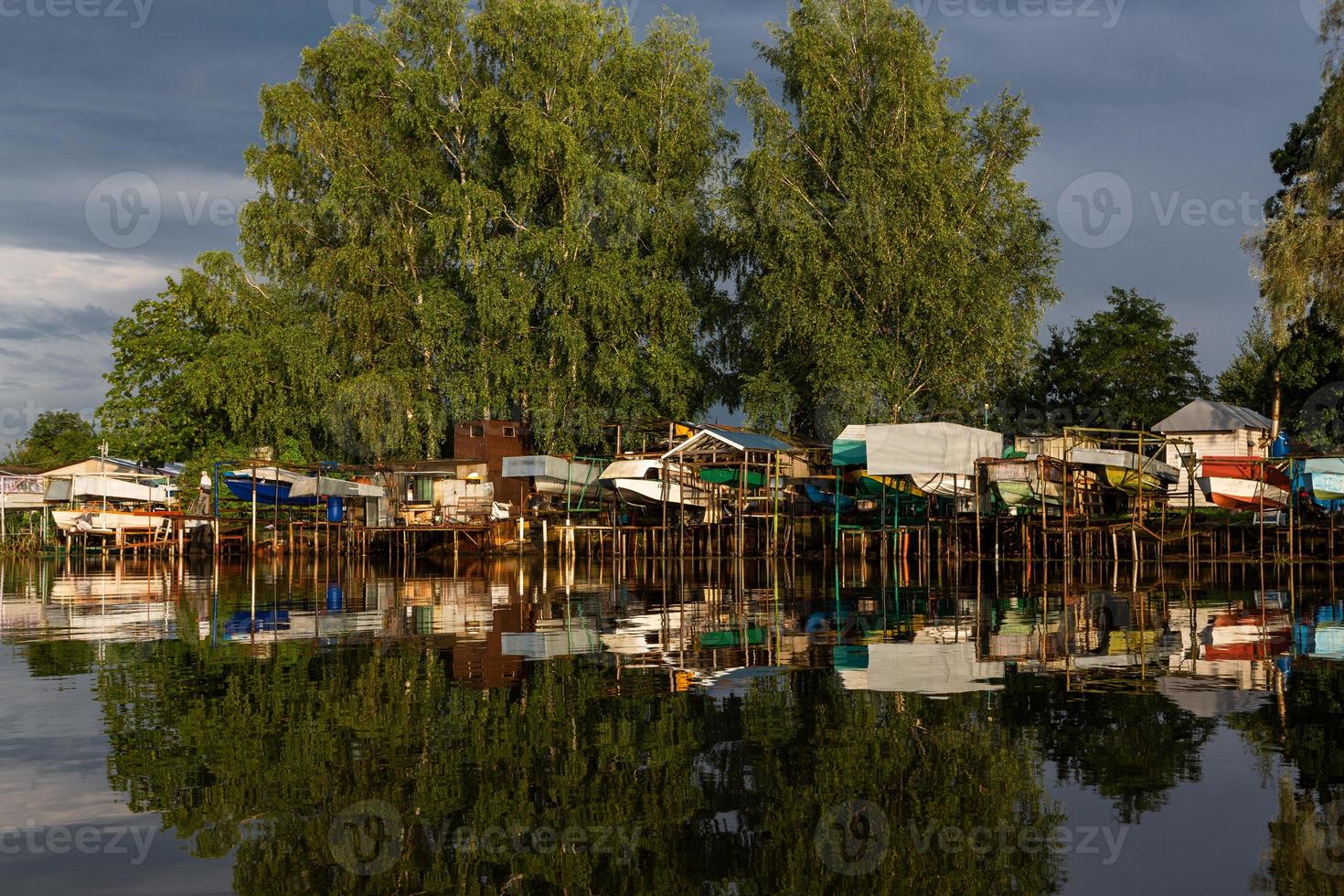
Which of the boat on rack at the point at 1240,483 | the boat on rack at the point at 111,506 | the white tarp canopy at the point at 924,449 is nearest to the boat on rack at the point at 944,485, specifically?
the white tarp canopy at the point at 924,449

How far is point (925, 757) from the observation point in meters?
7.98

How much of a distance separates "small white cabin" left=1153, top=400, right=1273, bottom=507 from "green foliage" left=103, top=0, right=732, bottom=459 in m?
17.9

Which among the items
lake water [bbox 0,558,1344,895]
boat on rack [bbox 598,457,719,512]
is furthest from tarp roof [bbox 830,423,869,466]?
lake water [bbox 0,558,1344,895]

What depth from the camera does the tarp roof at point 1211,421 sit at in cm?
4159

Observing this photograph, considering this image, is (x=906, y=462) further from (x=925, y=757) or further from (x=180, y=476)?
(x=180, y=476)

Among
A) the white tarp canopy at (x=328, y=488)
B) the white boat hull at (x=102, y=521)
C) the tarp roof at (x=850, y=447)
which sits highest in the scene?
the tarp roof at (x=850, y=447)

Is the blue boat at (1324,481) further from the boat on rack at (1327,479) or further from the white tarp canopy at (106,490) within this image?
the white tarp canopy at (106,490)

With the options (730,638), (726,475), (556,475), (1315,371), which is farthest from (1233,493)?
(730,638)

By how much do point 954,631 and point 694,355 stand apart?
3110 cm

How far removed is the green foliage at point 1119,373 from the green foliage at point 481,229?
2117 centimetres

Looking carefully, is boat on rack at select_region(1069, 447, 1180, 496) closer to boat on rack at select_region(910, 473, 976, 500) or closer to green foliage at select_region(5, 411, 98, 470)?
boat on rack at select_region(910, 473, 976, 500)

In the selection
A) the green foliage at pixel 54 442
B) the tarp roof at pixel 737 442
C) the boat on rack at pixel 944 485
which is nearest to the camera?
the boat on rack at pixel 944 485

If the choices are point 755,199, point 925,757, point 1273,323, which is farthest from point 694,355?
point 925,757

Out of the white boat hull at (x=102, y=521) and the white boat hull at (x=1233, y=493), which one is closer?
the white boat hull at (x=1233, y=493)
